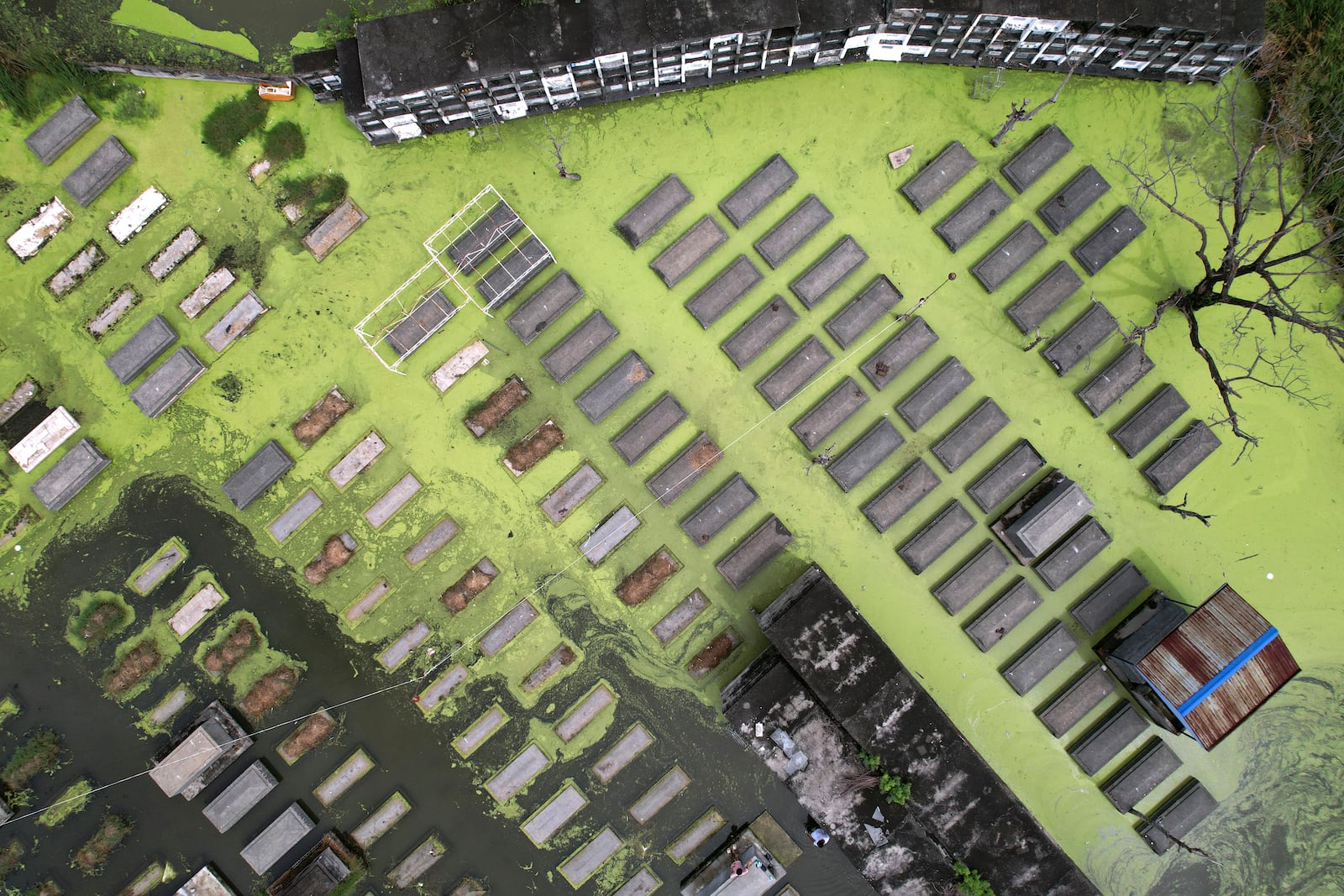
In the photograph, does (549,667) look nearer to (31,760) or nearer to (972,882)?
(972,882)

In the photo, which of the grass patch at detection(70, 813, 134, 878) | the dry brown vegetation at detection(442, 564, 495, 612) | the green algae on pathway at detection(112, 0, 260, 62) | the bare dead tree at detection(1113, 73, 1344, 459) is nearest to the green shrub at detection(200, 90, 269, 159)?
the green algae on pathway at detection(112, 0, 260, 62)

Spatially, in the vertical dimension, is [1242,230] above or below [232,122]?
below

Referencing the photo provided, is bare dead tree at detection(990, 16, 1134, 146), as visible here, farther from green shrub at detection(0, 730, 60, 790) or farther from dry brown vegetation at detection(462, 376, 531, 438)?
green shrub at detection(0, 730, 60, 790)

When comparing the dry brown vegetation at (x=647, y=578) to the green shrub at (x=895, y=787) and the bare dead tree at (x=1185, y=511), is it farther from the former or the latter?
the bare dead tree at (x=1185, y=511)

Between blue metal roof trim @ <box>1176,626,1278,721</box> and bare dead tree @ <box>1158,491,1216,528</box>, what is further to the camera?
bare dead tree @ <box>1158,491,1216,528</box>

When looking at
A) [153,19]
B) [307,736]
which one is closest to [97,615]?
[307,736]

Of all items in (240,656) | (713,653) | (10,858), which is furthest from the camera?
(713,653)
